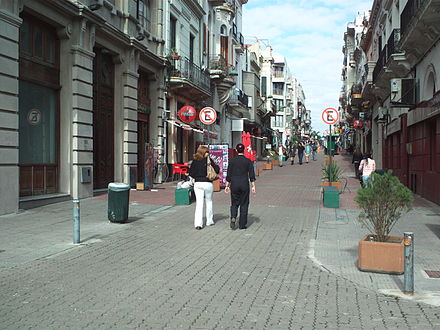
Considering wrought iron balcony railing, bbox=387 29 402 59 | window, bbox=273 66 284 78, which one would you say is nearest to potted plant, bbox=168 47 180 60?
wrought iron balcony railing, bbox=387 29 402 59

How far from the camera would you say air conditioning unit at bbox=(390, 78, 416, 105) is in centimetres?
1880

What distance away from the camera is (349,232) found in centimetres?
1038

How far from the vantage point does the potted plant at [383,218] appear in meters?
6.84

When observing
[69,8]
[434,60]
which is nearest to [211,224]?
[69,8]

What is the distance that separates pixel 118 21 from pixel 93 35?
287 cm

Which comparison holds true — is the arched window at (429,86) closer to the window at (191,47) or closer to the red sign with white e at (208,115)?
the red sign with white e at (208,115)

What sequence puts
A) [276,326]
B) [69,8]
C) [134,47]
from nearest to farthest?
[276,326]
[69,8]
[134,47]

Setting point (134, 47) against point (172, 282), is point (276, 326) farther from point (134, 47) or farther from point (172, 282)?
point (134, 47)

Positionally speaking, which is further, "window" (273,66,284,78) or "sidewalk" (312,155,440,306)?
"window" (273,66,284,78)

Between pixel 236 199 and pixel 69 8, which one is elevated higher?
pixel 69 8

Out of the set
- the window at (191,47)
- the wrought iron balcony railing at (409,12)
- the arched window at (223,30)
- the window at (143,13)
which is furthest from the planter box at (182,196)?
the arched window at (223,30)

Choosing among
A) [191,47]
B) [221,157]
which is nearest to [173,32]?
[191,47]

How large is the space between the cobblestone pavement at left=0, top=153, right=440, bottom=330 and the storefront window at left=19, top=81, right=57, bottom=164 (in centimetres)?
559

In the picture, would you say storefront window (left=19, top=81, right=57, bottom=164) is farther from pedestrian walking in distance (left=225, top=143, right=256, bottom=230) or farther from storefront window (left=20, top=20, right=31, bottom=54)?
pedestrian walking in distance (left=225, top=143, right=256, bottom=230)
